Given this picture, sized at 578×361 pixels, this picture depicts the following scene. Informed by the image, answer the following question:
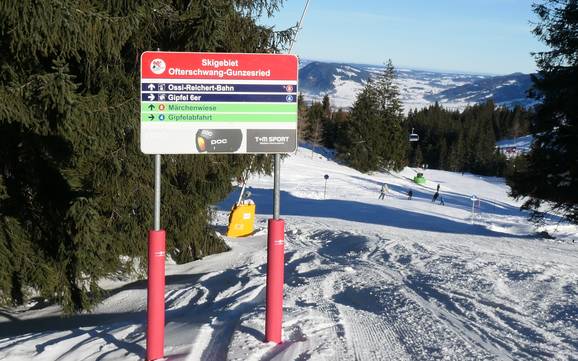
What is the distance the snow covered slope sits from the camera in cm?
554

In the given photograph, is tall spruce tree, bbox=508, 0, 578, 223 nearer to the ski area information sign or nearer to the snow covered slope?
the snow covered slope

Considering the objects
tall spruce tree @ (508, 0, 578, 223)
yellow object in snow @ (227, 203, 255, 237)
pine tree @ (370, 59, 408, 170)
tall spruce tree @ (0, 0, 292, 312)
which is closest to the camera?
tall spruce tree @ (0, 0, 292, 312)

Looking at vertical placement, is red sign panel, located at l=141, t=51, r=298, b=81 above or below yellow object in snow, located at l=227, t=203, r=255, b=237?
above

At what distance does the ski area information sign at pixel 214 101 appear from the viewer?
512cm

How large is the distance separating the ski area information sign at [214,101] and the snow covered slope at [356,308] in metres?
1.83

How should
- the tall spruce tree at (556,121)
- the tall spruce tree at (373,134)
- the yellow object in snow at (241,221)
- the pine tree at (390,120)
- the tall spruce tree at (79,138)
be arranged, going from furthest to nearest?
the pine tree at (390,120) < the tall spruce tree at (373,134) < the tall spruce tree at (556,121) < the yellow object in snow at (241,221) < the tall spruce tree at (79,138)

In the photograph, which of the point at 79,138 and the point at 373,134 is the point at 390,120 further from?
the point at 79,138

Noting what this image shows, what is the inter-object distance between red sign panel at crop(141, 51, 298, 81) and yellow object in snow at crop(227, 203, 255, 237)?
1006cm

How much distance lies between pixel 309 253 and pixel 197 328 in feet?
19.7

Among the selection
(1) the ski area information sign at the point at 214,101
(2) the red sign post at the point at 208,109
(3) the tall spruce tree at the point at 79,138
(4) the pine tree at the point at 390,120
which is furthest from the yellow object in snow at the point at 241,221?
(4) the pine tree at the point at 390,120

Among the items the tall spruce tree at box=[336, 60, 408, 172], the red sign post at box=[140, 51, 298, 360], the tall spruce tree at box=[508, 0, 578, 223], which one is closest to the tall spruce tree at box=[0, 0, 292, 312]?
the red sign post at box=[140, 51, 298, 360]

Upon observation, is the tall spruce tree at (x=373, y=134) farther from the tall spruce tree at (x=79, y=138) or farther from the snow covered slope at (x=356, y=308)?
the tall spruce tree at (x=79, y=138)

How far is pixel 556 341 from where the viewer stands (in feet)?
18.8

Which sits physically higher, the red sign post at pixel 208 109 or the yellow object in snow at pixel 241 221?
the red sign post at pixel 208 109
